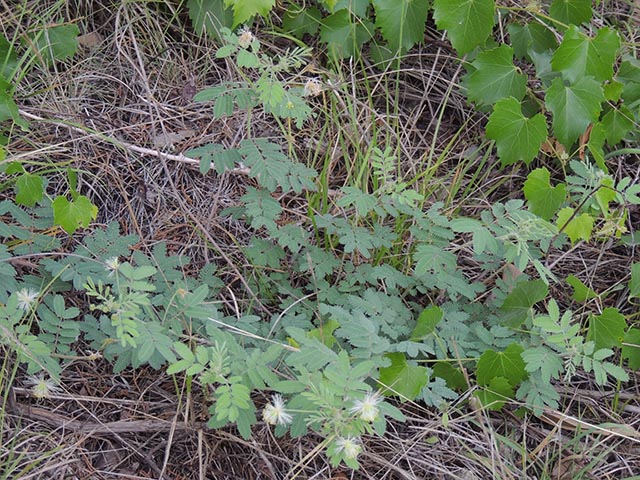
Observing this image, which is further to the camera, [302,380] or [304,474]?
[304,474]

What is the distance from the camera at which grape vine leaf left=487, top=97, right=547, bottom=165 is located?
226 centimetres

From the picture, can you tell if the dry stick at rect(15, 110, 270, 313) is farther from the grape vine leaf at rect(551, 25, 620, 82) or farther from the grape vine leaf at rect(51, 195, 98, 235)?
the grape vine leaf at rect(551, 25, 620, 82)

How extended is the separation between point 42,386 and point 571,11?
2091 mm

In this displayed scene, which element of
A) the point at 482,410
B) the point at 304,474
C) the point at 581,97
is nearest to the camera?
the point at 304,474

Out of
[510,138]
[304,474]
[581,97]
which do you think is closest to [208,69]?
[510,138]

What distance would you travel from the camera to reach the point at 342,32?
8.18 ft

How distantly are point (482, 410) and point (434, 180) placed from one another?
0.86m

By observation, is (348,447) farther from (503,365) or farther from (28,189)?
(28,189)

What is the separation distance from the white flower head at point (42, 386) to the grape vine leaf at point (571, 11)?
2034mm

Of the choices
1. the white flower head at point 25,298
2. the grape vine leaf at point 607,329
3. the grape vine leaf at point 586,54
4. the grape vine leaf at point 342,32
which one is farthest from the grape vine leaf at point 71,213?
the grape vine leaf at point 586,54

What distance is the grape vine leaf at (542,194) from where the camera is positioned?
218cm

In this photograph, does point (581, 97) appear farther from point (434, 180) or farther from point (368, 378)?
point (368, 378)

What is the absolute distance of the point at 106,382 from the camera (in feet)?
6.24

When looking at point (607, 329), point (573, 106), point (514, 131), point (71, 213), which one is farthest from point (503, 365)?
point (71, 213)
